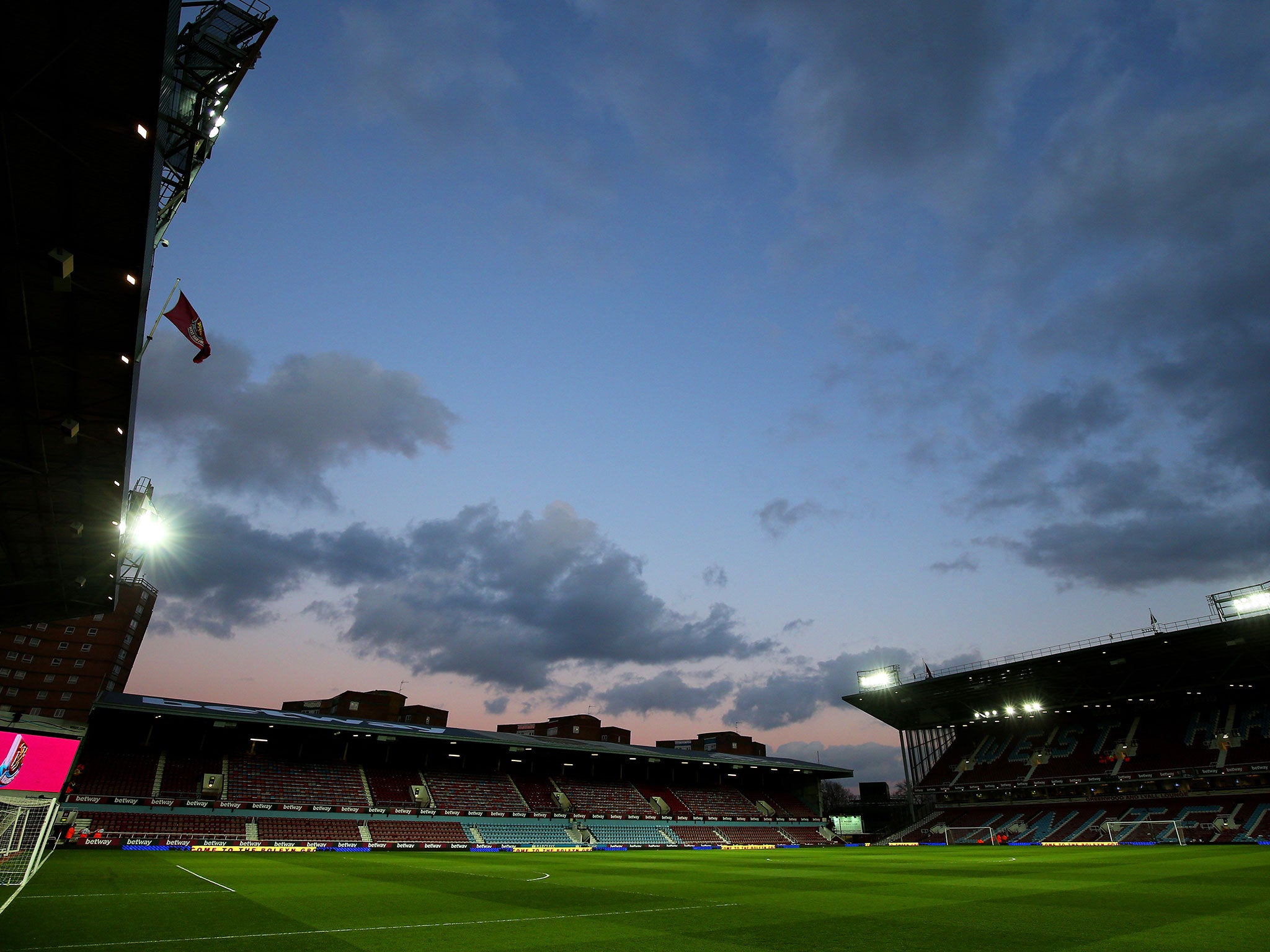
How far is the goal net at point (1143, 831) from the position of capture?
4950 cm

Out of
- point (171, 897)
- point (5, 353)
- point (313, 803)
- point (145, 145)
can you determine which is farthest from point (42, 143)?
point (313, 803)

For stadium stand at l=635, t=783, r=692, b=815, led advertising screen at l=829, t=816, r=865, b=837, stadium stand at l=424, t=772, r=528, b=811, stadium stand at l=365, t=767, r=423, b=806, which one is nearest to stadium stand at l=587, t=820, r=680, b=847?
stadium stand at l=635, t=783, r=692, b=815

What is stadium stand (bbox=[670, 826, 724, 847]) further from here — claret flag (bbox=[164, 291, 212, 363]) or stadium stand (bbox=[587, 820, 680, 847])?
claret flag (bbox=[164, 291, 212, 363])

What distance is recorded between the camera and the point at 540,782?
2456 inches

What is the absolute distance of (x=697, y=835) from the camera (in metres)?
59.3

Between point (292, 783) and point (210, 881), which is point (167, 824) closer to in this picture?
point (292, 783)

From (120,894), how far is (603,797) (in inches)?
2021

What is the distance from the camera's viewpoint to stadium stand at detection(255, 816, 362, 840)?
41625 mm

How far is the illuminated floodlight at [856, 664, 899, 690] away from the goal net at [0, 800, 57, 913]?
6549 cm

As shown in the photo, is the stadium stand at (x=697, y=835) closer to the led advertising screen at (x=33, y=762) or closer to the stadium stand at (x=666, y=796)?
the stadium stand at (x=666, y=796)

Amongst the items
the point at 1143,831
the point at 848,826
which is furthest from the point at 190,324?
the point at 848,826

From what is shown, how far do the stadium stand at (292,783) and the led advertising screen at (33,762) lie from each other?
1244 inches

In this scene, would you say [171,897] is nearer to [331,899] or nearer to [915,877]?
[331,899]

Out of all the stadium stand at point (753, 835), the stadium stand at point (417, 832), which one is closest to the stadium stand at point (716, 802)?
the stadium stand at point (753, 835)
